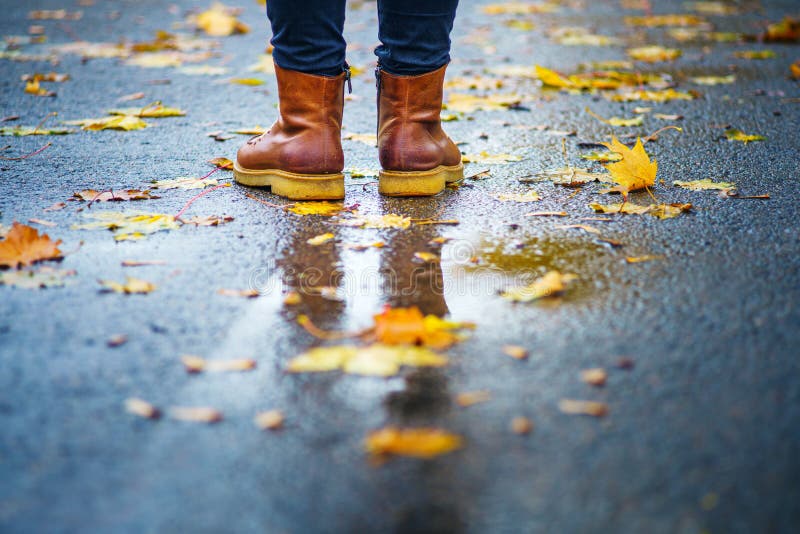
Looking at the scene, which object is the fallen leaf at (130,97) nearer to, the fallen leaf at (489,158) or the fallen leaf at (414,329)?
the fallen leaf at (489,158)

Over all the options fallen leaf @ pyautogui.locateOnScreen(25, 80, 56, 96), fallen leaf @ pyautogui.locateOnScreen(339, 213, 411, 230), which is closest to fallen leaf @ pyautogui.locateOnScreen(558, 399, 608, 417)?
fallen leaf @ pyautogui.locateOnScreen(339, 213, 411, 230)

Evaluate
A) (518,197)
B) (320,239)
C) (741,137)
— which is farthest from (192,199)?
(741,137)

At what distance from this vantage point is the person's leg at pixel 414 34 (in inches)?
81.0

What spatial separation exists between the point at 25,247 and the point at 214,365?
2.33 ft

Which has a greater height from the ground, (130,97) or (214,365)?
(214,365)

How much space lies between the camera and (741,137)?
111 inches

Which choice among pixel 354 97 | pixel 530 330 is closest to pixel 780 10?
pixel 354 97

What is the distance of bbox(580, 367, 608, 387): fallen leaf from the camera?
125 centimetres

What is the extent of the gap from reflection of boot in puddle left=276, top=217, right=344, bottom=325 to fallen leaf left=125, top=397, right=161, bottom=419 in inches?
15.0

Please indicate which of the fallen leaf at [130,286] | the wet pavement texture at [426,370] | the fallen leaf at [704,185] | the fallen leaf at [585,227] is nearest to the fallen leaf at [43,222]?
the wet pavement texture at [426,370]

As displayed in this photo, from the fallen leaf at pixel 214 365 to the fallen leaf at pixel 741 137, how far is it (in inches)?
85.0

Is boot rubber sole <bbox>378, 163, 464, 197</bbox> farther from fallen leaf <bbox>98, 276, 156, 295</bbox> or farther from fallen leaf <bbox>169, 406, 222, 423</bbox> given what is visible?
fallen leaf <bbox>169, 406, 222, 423</bbox>

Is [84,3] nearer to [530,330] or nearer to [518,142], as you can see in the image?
[518,142]

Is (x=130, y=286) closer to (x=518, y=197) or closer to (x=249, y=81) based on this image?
(x=518, y=197)
